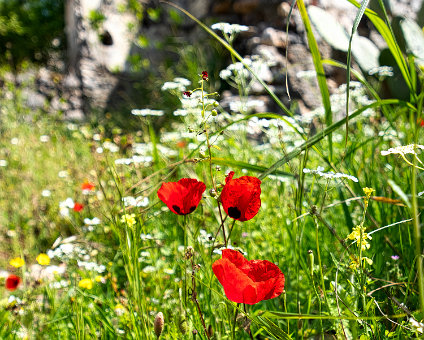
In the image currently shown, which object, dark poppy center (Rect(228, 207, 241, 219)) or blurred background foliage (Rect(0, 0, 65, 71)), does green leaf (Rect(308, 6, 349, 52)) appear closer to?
dark poppy center (Rect(228, 207, 241, 219))

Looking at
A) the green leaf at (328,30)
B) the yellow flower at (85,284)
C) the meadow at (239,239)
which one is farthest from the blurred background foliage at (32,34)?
the yellow flower at (85,284)

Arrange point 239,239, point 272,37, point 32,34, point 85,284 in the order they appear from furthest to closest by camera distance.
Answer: point 32,34, point 272,37, point 239,239, point 85,284

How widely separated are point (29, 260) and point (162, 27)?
3.04 meters

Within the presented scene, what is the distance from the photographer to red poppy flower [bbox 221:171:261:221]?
2.26ft

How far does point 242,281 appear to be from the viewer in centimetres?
59

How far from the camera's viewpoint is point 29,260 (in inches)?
79.0

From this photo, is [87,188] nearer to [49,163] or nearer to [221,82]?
[49,163]

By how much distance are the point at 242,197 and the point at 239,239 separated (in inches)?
22.8

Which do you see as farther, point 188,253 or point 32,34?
point 32,34

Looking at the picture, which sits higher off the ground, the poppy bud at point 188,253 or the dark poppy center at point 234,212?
the dark poppy center at point 234,212

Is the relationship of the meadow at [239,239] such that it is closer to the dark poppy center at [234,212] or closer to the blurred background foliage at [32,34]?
the dark poppy center at [234,212]

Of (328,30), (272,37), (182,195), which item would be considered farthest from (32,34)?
(182,195)

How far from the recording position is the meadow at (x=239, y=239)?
70 centimetres

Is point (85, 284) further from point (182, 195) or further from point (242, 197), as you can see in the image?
point (242, 197)
